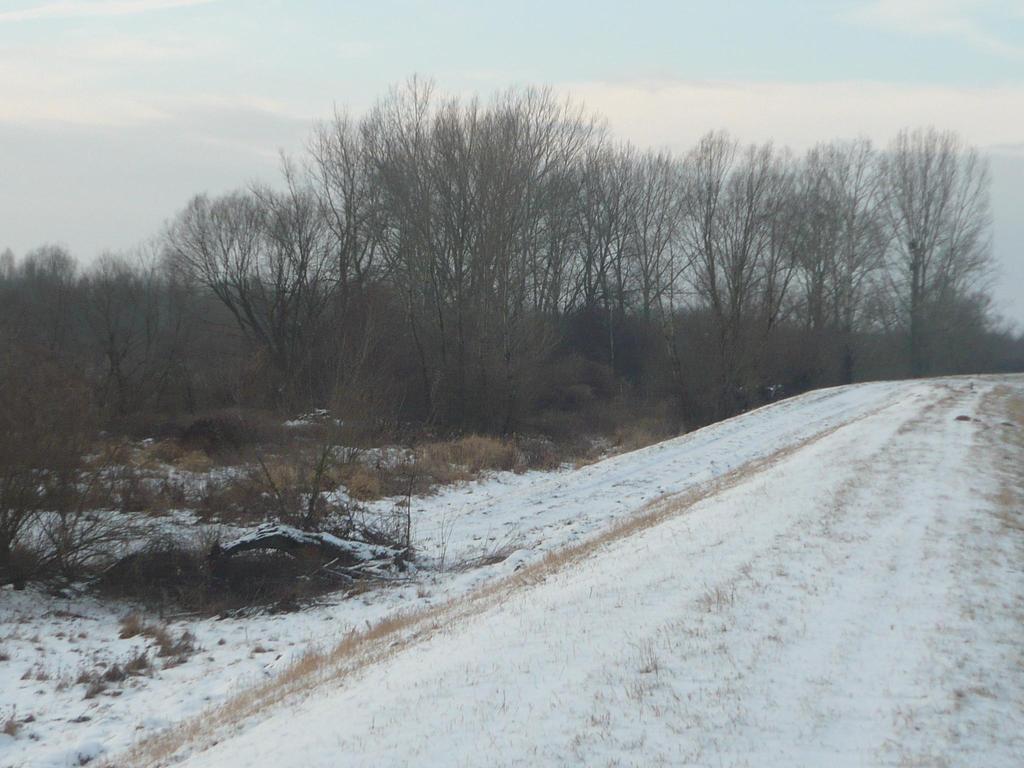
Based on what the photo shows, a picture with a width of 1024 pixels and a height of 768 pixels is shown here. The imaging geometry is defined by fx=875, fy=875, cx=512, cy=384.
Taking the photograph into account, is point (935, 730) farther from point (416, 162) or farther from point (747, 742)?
point (416, 162)

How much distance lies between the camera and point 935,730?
213 inches

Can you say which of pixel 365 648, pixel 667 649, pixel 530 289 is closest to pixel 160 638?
pixel 365 648

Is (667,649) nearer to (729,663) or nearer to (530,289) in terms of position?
(729,663)

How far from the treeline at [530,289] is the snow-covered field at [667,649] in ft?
37.8

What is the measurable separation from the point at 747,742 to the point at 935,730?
3.88ft

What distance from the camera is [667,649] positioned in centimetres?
685

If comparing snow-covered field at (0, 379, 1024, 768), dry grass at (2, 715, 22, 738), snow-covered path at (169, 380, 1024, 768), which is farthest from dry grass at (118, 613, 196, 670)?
snow-covered path at (169, 380, 1024, 768)

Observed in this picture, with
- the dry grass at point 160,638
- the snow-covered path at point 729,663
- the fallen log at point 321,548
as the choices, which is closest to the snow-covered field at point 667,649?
the snow-covered path at point 729,663

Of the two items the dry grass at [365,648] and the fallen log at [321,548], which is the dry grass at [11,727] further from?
the fallen log at [321,548]

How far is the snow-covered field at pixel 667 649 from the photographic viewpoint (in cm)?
557

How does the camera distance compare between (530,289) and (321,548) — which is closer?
(321,548)

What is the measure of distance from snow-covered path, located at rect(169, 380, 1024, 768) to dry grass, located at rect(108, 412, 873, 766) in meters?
0.33

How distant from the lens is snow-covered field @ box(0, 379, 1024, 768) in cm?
557

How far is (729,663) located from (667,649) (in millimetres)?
519
